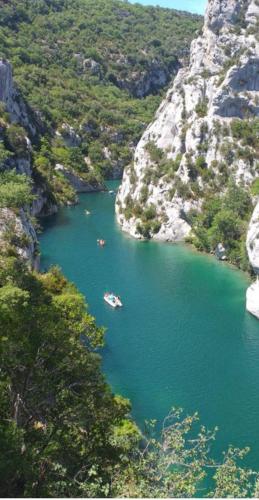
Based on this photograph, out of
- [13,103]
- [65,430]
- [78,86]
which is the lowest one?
[78,86]

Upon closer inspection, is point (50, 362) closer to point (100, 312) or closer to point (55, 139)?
point (100, 312)

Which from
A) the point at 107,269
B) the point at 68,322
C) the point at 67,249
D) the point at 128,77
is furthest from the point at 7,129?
the point at 128,77

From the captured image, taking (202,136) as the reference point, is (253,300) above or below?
below

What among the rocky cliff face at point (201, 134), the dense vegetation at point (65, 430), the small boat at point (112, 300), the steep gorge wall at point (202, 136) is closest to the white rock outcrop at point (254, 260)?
the small boat at point (112, 300)

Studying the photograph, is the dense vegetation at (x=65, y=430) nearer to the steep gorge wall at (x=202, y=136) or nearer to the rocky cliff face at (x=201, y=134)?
the rocky cliff face at (x=201, y=134)

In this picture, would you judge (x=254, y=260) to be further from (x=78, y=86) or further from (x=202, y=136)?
(x=78, y=86)

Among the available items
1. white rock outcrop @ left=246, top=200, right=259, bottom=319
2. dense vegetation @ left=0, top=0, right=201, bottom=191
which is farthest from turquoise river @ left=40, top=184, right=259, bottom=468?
dense vegetation @ left=0, top=0, right=201, bottom=191

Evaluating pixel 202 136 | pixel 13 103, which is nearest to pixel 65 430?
pixel 202 136
